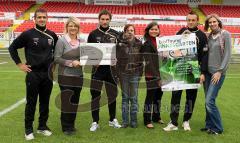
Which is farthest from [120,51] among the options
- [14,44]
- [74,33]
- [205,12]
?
[205,12]

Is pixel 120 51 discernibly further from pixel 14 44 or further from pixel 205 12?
pixel 205 12

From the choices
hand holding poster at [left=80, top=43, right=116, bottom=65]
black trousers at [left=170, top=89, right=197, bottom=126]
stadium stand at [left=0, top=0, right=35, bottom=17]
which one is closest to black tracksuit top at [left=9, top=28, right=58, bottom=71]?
hand holding poster at [left=80, top=43, right=116, bottom=65]

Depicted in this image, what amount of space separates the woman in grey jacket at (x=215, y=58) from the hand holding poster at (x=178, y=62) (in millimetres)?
236

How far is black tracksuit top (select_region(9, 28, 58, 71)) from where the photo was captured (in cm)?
537

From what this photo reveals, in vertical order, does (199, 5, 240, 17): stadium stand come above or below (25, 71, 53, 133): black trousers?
above

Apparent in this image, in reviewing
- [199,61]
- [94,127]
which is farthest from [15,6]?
[199,61]

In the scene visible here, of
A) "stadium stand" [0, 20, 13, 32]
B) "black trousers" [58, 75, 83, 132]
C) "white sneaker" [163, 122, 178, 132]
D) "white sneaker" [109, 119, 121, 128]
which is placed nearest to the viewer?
"black trousers" [58, 75, 83, 132]

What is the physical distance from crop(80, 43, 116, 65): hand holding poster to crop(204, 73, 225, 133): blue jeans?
66.6 inches

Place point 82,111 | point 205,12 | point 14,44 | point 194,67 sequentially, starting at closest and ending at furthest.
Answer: point 14,44 < point 194,67 < point 82,111 < point 205,12

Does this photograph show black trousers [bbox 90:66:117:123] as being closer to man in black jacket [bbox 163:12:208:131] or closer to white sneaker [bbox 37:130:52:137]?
white sneaker [bbox 37:130:52:137]

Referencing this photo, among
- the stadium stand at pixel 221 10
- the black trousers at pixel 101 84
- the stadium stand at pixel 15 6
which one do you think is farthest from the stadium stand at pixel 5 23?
the black trousers at pixel 101 84

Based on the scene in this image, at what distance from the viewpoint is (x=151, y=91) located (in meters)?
6.29

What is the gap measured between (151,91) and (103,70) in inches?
38.1

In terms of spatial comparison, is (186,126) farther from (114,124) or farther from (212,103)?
(114,124)
